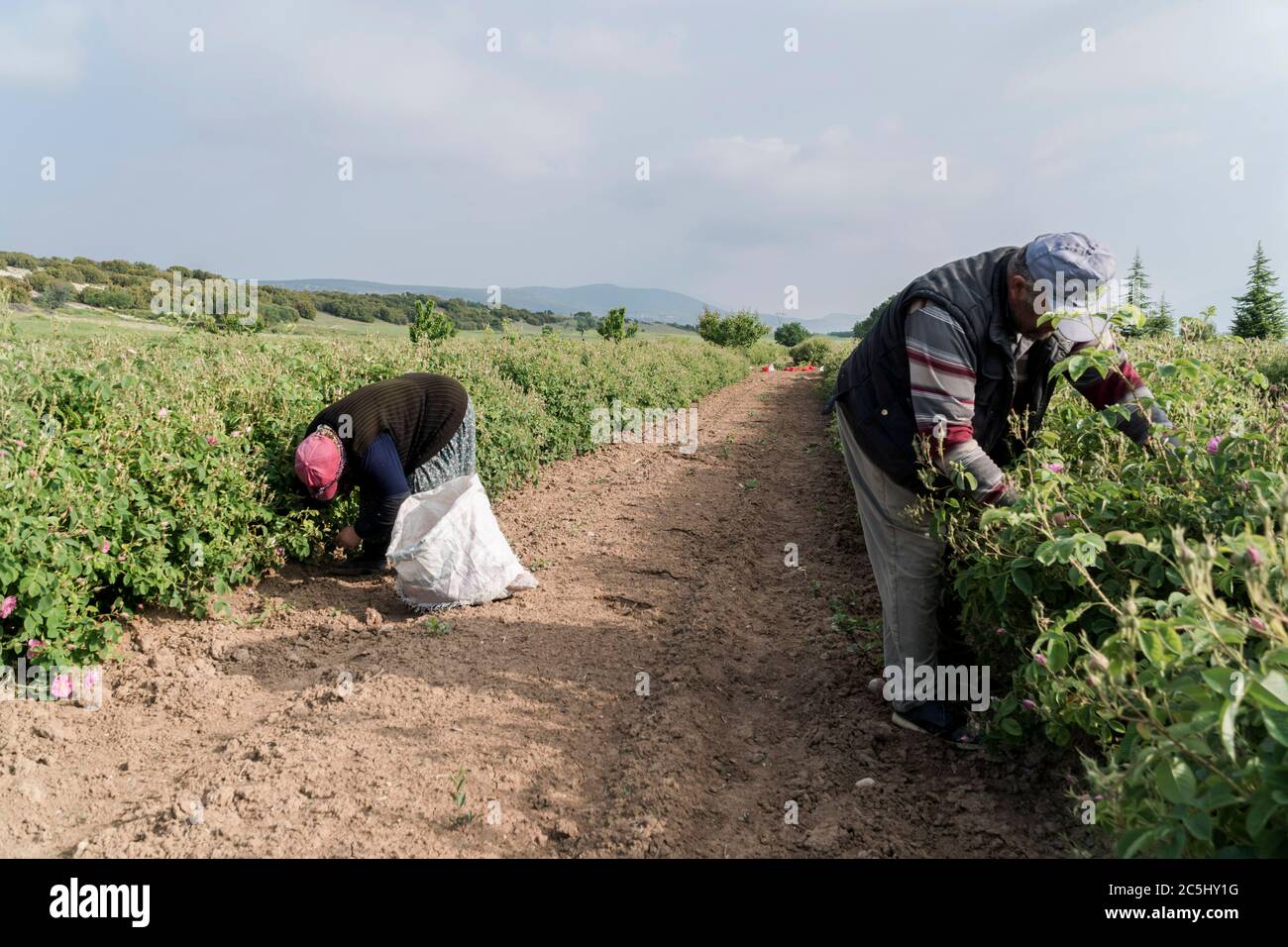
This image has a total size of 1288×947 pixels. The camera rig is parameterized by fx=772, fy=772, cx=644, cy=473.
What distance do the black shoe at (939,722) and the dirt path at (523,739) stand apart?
6 cm

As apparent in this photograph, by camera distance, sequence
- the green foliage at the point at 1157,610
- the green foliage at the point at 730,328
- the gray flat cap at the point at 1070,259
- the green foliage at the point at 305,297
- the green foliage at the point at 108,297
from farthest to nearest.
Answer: the green foliage at the point at 730,328, the green foliage at the point at 305,297, the green foliage at the point at 108,297, the gray flat cap at the point at 1070,259, the green foliage at the point at 1157,610

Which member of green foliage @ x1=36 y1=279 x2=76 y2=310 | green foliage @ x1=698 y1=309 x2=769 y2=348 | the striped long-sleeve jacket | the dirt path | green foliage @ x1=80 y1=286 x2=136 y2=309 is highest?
green foliage @ x1=698 y1=309 x2=769 y2=348

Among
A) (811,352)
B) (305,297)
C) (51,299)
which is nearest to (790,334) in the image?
(811,352)

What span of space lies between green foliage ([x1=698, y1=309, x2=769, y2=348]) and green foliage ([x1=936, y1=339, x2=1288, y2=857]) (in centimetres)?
4647

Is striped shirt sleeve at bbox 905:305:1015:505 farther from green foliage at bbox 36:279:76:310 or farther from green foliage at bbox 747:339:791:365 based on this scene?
green foliage at bbox 747:339:791:365

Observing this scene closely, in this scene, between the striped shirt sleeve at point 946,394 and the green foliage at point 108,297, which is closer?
the striped shirt sleeve at point 946,394

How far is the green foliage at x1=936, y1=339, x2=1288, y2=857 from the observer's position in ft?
4.17

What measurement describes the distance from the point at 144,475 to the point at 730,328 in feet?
157

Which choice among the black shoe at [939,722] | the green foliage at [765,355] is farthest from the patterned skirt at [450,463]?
the green foliage at [765,355]

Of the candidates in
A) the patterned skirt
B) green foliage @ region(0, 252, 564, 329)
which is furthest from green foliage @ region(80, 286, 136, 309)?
the patterned skirt

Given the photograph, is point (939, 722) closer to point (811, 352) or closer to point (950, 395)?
point (950, 395)

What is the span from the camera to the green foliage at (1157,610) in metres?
1.27

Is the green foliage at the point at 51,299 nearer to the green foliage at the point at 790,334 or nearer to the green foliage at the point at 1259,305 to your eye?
the green foliage at the point at 1259,305

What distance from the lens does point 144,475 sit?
4078 millimetres
